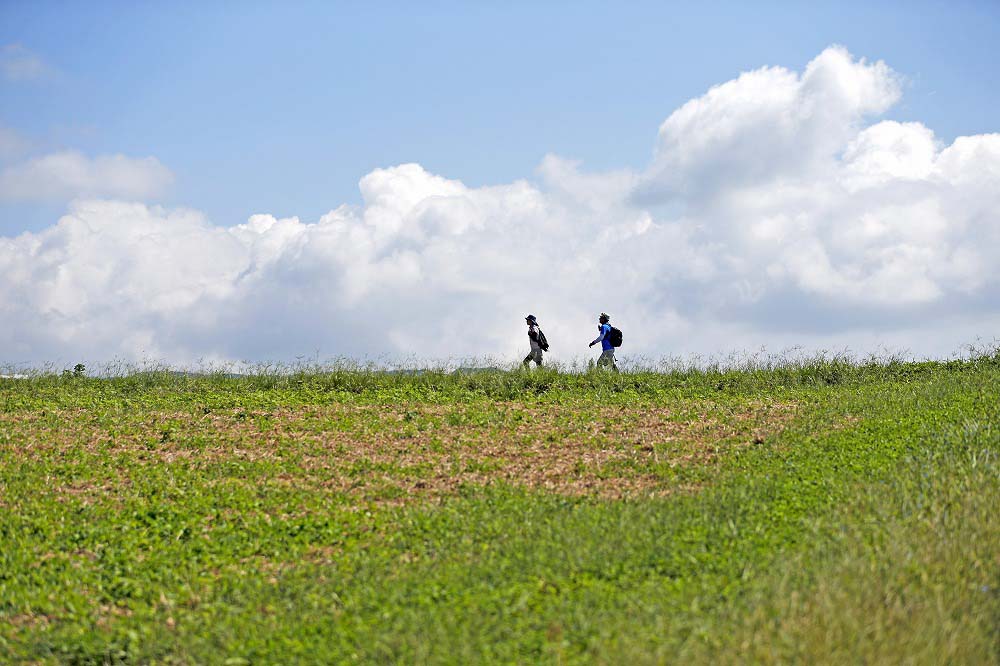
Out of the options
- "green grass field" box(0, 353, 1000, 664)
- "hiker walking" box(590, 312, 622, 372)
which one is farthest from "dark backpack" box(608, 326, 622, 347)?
"green grass field" box(0, 353, 1000, 664)

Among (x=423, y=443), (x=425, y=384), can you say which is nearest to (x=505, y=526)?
(x=423, y=443)

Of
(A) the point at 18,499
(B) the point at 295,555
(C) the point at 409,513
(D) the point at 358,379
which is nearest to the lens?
(B) the point at 295,555

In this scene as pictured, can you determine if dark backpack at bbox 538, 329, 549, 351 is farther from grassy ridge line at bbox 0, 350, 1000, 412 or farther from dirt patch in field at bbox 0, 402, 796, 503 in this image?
dirt patch in field at bbox 0, 402, 796, 503

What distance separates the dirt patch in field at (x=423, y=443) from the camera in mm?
12469

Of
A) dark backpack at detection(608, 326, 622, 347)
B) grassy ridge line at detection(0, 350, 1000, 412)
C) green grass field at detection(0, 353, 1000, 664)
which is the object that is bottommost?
green grass field at detection(0, 353, 1000, 664)

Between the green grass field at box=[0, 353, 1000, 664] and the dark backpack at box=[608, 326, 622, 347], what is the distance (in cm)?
421

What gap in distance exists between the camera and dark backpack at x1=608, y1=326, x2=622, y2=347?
A: 886 inches

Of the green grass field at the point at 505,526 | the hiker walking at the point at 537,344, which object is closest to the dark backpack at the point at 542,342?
the hiker walking at the point at 537,344

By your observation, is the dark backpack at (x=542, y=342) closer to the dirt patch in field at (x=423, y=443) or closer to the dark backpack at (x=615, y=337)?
the dark backpack at (x=615, y=337)

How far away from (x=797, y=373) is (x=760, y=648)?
14927mm

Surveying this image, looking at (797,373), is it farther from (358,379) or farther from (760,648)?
(760,648)

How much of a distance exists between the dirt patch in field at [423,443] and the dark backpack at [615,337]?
553 centimetres

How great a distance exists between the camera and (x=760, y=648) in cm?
611

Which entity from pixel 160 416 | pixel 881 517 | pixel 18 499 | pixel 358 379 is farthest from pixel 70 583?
pixel 358 379
